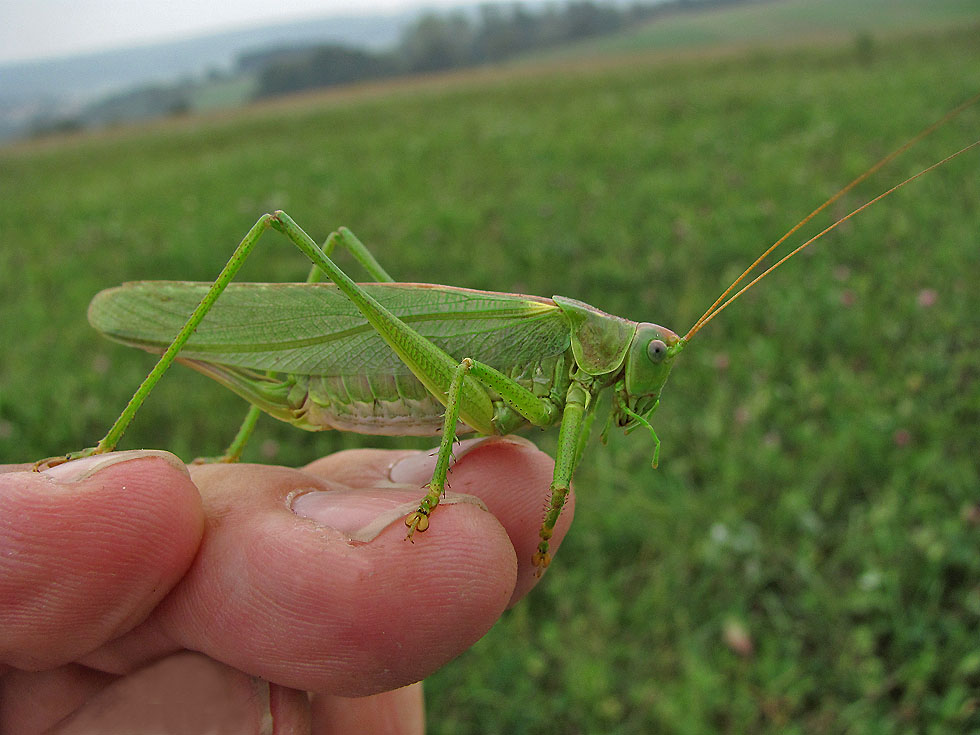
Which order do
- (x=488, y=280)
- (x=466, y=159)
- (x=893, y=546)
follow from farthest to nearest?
(x=466, y=159), (x=488, y=280), (x=893, y=546)

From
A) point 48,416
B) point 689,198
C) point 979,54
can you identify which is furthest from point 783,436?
point 979,54

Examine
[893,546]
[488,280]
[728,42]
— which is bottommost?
[893,546]

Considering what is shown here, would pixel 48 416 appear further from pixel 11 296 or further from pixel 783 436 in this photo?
pixel 783 436

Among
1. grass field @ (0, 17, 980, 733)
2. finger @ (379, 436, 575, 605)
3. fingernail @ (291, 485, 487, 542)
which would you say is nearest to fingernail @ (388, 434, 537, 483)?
→ finger @ (379, 436, 575, 605)

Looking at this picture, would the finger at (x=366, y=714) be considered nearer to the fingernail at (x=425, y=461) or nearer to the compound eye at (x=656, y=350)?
the fingernail at (x=425, y=461)

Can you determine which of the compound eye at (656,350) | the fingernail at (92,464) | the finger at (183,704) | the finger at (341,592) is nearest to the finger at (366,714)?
the finger at (183,704)

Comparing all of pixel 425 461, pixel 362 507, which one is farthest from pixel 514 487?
pixel 362 507

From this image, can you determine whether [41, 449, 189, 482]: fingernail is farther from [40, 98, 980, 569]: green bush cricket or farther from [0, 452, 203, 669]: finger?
[40, 98, 980, 569]: green bush cricket
